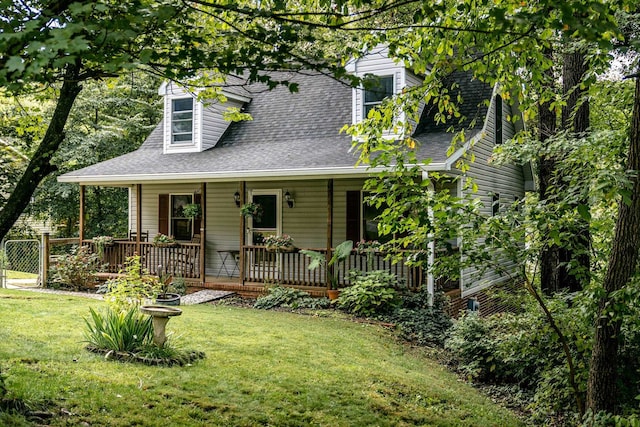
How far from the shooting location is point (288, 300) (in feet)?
38.3

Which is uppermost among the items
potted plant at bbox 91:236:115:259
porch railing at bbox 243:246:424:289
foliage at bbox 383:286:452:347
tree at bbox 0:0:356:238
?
tree at bbox 0:0:356:238

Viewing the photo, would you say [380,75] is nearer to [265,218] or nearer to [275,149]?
[275,149]

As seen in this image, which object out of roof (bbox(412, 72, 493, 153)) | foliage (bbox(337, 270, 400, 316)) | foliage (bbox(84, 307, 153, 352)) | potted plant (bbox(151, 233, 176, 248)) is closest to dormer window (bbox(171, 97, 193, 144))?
potted plant (bbox(151, 233, 176, 248))

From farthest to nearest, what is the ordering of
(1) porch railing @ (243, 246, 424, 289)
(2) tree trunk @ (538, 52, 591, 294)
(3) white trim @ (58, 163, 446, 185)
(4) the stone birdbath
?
1. (1) porch railing @ (243, 246, 424, 289)
2. (3) white trim @ (58, 163, 446, 185)
3. (2) tree trunk @ (538, 52, 591, 294)
4. (4) the stone birdbath

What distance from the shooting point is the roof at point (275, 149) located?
11875 millimetres

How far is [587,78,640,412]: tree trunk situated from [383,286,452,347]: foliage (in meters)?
4.56

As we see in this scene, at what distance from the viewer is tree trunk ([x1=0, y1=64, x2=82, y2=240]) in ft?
13.7

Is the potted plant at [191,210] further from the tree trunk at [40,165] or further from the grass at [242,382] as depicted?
the tree trunk at [40,165]

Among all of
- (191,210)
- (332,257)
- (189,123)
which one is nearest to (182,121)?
(189,123)

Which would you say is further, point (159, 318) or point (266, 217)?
point (266, 217)

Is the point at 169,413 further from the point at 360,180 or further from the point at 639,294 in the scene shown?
the point at 360,180

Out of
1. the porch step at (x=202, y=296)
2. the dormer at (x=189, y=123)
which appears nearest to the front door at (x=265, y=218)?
the porch step at (x=202, y=296)

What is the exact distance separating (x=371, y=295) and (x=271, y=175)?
3.38 meters

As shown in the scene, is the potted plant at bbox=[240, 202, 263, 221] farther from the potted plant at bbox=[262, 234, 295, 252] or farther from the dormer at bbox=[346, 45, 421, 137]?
the dormer at bbox=[346, 45, 421, 137]
